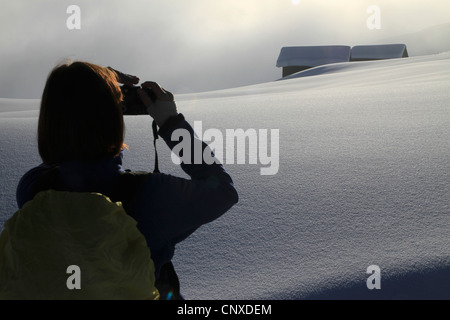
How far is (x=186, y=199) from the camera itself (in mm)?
1021

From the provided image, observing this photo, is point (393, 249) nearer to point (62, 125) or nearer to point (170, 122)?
point (170, 122)

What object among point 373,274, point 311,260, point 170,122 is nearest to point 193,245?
point 311,260

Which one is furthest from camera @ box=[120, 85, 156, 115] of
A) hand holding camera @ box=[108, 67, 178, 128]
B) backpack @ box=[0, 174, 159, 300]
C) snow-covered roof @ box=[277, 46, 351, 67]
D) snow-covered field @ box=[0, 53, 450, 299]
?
snow-covered roof @ box=[277, 46, 351, 67]

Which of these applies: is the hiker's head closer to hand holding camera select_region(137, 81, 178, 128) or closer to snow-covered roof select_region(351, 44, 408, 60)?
hand holding camera select_region(137, 81, 178, 128)

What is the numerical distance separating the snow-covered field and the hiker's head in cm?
103

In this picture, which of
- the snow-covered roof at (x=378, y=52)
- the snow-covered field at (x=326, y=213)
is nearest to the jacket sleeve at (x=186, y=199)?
the snow-covered field at (x=326, y=213)

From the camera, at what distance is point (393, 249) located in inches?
80.3

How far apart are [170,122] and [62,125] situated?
0.22 meters

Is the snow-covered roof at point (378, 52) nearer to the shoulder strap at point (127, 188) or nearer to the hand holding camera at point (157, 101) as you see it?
the hand holding camera at point (157, 101)

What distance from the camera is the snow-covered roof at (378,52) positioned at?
880 inches

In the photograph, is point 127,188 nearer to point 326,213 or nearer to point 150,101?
point 150,101

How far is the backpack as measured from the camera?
887 mm

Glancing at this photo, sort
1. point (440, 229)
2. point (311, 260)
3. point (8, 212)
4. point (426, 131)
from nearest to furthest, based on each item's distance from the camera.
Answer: point (311, 260), point (440, 229), point (8, 212), point (426, 131)

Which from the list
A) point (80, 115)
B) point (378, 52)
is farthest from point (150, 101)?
point (378, 52)
